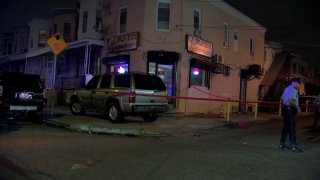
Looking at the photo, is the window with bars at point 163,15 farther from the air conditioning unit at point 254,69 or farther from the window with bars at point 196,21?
the air conditioning unit at point 254,69

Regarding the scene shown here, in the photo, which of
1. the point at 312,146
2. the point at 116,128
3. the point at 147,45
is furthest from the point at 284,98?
the point at 147,45

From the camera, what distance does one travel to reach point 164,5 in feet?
70.0

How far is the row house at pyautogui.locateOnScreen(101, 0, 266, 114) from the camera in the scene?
20.8 m

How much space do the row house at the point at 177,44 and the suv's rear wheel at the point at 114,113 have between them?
576 centimetres

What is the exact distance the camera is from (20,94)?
1501cm

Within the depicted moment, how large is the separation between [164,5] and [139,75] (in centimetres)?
774

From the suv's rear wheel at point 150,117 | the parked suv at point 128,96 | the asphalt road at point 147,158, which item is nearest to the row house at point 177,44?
the suv's rear wheel at point 150,117

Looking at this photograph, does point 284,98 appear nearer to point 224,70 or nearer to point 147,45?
point 147,45

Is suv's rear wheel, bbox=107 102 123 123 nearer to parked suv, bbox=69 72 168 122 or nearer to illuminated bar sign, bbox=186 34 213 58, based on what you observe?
parked suv, bbox=69 72 168 122

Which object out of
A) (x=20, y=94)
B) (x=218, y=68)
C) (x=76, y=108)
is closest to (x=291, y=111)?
(x=20, y=94)

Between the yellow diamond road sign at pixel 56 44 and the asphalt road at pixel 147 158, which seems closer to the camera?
the asphalt road at pixel 147 158

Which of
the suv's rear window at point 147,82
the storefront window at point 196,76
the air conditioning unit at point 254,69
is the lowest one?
the suv's rear window at point 147,82

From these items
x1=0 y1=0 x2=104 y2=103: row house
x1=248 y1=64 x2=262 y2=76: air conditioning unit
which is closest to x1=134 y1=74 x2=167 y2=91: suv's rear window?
x1=0 y1=0 x2=104 y2=103: row house

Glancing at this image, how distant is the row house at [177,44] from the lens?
2084 cm
